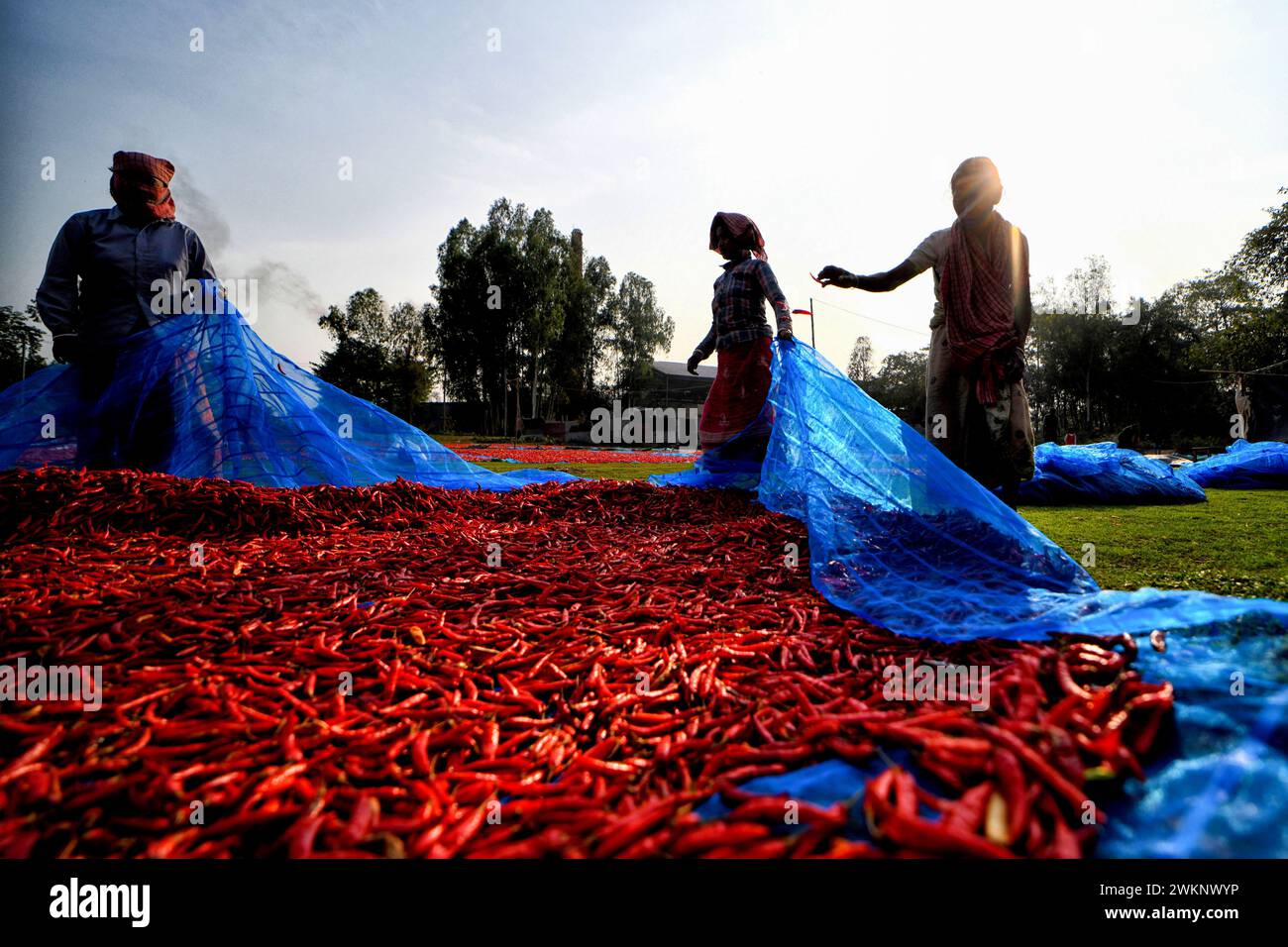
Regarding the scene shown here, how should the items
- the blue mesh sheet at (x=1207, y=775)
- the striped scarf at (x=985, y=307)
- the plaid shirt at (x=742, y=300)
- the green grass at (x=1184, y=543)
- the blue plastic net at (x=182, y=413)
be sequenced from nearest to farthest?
the blue mesh sheet at (x=1207, y=775)
the green grass at (x=1184, y=543)
the striped scarf at (x=985, y=307)
the blue plastic net at (x=182, y=413)
the plaid shirt at (x=742, y=300)

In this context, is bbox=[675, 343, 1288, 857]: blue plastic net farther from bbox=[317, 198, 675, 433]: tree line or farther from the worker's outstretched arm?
bbox=[317, 198, 675, 433]: tree line

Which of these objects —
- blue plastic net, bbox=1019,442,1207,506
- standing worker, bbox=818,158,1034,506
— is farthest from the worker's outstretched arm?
blue plastic net, bbox=1019,442,1207,506

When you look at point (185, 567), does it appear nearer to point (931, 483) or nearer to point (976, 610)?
point (976, 610)

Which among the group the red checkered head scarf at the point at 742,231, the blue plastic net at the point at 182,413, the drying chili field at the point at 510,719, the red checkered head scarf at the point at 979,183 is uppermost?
the red checkered head scarf at the point at 742,231

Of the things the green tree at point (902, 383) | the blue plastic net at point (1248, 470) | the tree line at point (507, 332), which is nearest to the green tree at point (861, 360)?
the green tree at point (902, 383)

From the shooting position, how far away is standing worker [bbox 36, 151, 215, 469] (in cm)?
559

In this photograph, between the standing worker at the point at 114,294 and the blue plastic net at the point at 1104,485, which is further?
the blue plastic net at the point at 1104,485

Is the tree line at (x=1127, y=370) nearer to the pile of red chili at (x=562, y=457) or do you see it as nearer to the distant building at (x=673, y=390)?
the distant building at (x=673, y=390)

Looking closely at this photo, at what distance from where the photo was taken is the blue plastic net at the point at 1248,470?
1147 cm

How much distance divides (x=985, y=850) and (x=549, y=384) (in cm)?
4273

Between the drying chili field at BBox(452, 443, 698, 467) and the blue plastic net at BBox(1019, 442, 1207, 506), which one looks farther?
the drying chili field at BBox(452, 443, 698, 467)

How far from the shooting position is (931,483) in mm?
3631

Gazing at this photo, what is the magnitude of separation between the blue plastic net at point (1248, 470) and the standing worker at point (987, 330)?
37.5ft

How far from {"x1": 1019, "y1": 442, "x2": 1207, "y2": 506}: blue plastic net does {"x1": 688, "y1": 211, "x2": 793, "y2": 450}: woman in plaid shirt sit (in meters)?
5.62
